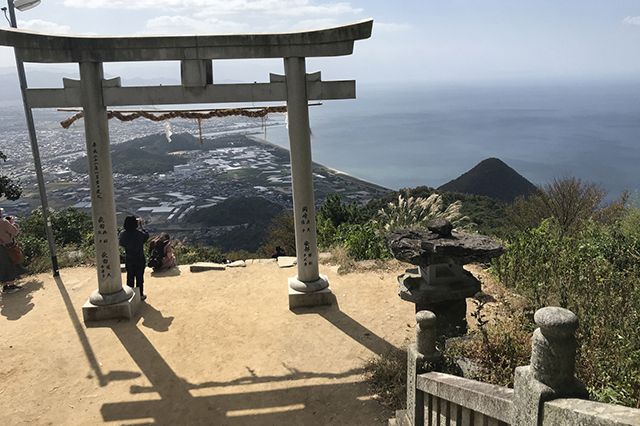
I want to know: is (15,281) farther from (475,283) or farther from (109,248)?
(475,283)

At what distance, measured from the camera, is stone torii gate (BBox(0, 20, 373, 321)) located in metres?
6.66

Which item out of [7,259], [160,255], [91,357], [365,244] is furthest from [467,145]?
[91,357]

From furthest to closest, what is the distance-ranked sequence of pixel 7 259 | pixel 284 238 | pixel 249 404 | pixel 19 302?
pixel 284 238 → pixel 7 259 → pixel 19 302 → pixel 249 404

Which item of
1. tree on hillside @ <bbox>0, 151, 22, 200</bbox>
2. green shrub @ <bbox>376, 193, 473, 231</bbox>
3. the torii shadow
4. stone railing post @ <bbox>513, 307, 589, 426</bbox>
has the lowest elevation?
the torii shadow

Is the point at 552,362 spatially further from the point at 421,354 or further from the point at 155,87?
the point at 155,87

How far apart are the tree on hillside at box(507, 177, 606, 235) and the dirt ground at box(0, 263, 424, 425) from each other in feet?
40.5

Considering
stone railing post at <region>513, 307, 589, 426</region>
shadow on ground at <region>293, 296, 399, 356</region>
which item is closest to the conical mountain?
shadow on ground at <region>293, 296, 399, 356</region>

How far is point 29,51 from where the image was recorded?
661cm

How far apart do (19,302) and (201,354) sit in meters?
4.06

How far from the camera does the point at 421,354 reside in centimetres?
361

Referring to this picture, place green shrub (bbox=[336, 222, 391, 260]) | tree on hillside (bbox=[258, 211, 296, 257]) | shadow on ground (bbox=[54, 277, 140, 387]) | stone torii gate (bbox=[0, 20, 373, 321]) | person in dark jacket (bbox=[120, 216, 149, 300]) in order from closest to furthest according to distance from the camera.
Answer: shadow on ground (bbox=[54, 277, 140, 387]) < stone torii gate (bbox=[0, 20, 373, 321]) < person in dark jacket (bbox=[120, 216, 149, 300]) < green shrub (bbox=[336, 222, 391, 260]) < tree on hillside (bbox=[258, 211, 296, 257])

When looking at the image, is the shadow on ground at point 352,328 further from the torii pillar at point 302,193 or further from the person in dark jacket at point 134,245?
the person in dark jacket at point 134,245

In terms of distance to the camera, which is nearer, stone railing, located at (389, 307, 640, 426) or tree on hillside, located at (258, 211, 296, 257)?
stone railing, located at (389, 307, 640, 426)

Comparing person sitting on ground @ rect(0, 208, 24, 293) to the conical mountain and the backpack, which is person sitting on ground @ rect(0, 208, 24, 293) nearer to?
the backpack
